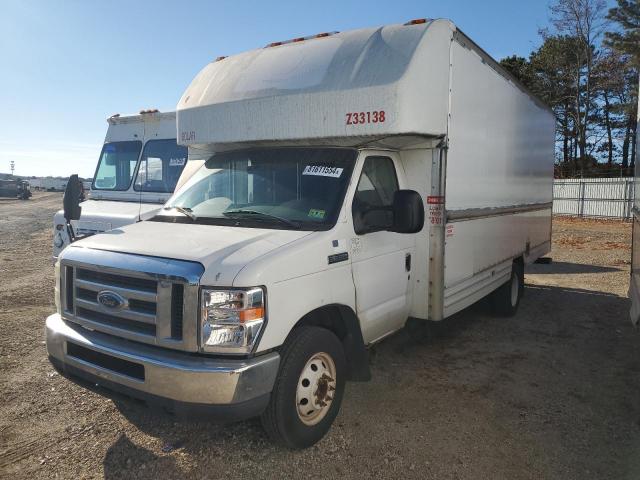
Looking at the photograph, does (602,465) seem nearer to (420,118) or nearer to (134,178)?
(420,118)

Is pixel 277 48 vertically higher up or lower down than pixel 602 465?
higher up

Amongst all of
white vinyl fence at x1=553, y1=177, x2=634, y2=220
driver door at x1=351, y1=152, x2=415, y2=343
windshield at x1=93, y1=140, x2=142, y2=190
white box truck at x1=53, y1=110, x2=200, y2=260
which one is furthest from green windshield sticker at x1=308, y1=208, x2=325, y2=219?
white vinyl fence at x1=553, y1=177, x2=634, y2=220

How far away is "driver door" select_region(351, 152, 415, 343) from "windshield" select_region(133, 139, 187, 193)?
460 cm

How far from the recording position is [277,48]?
202 inches

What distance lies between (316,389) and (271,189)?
165cm

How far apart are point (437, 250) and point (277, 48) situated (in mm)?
2575

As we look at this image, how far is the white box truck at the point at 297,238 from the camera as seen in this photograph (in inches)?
123

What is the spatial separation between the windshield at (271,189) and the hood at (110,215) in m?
2.45

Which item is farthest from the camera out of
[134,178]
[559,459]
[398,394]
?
[134,178]

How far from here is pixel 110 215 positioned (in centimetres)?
711

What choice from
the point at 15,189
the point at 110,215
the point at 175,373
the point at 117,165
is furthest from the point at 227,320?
the point at 15,189

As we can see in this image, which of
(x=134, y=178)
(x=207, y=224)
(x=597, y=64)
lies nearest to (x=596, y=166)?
(x=597, y=64)

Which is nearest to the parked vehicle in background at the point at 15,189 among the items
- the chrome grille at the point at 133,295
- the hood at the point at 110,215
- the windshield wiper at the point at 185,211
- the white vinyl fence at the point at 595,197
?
the white vinyl fence at the point at 595,197

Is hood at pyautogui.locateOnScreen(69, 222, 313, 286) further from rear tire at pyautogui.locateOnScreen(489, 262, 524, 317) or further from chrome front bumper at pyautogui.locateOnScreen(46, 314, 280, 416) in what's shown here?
rear tire at pyautogui.locateOnScreen(489, 262, 524, 317)
